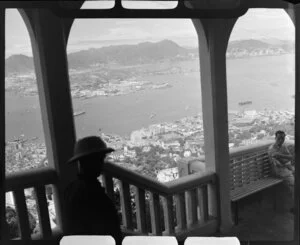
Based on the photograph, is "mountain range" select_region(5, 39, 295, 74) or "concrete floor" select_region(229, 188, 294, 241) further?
"concrete floor" select_region(229, 188, 294, 241)

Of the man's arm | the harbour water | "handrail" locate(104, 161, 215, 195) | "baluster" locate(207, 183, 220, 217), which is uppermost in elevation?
the harbour water

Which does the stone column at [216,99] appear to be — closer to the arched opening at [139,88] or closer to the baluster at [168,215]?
the arched opening at [139,88]

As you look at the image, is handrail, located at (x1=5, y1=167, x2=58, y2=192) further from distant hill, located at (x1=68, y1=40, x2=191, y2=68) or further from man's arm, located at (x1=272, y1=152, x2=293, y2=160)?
man's arm, located at (x1=272, y1=152, x2=293, y2=160)

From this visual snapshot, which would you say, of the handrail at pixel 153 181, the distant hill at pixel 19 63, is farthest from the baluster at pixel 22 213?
the distant hill at pixel 19 63

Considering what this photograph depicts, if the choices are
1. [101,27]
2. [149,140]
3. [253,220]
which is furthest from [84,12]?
[253,220]

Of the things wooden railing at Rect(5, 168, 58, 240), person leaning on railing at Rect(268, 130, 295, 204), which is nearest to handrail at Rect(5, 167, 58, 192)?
wooden railing at Rect(5, 168, 58, 240)

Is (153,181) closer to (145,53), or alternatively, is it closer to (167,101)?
(167,101)

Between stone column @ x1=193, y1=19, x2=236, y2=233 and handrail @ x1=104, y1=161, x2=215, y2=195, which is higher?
stone column @ x1=193, y1=19, x2=236, y2=233
